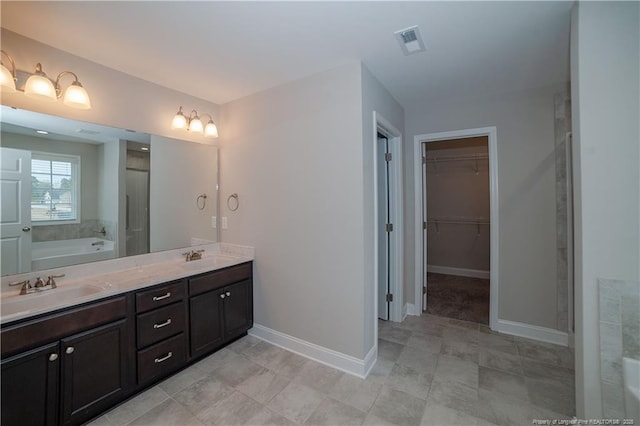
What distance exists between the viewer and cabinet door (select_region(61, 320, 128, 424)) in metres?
1.55

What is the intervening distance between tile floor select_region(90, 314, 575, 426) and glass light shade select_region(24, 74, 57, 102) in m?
2.20

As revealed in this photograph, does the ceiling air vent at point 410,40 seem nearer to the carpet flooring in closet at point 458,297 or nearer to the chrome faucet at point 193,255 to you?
the chrome faucet at point 193,255

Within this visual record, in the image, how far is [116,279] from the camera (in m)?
2.02

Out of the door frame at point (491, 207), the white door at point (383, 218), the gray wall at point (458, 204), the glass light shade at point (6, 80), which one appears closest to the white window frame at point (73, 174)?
the glass light shade at point (6, 80)

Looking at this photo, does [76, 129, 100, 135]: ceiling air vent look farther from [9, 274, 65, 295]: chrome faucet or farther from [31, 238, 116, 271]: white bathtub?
[9, 274, 65, 295]: chrome faucet

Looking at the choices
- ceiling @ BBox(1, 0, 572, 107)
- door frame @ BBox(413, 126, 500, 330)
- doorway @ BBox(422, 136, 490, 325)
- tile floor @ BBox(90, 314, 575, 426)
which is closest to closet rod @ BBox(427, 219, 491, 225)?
doorway @ BBox(422, 136, 490, 325)

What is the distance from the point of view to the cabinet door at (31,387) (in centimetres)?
134

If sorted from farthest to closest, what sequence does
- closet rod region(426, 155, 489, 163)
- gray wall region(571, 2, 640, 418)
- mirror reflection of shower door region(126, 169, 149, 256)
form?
closet rod region(426, 155, 489, 163) → mirror reflection of shower door region(126, 169, 149, 256) → gray wall region(571, 2, 640, 418)

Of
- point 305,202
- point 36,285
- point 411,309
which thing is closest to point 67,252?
point 36,285

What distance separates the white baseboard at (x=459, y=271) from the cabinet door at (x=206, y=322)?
4314 millimetres

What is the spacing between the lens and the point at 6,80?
1.60 metres

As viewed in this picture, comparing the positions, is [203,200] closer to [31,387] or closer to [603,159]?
[31,387]

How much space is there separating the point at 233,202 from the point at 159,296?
1.24 metres

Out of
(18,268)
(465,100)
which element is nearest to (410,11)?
(465,100)
